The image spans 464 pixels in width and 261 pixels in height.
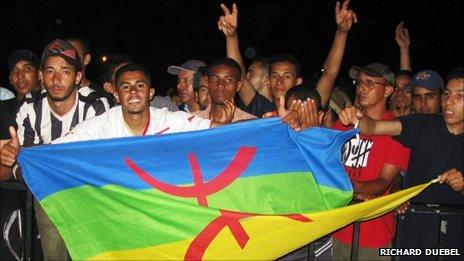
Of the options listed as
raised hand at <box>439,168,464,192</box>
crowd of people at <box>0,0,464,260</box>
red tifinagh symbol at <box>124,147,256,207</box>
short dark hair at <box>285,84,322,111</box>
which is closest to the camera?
red tifinagh symbol at <box>124,147,256,207</box>

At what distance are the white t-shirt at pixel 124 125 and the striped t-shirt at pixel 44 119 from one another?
1.16 feet

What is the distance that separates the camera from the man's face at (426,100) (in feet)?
19.1

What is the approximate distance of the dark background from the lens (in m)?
26.5

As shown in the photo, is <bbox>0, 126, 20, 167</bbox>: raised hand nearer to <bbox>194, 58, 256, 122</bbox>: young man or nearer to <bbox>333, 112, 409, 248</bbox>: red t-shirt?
<bbox>194, 58, 256, 122</bbox>: young man

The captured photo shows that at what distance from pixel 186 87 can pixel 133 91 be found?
2.18 meters

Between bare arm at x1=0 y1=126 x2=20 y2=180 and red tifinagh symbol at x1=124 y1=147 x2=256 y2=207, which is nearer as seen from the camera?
red tifinagh symbol at x1=124 y1=147 x2=256 y2=207

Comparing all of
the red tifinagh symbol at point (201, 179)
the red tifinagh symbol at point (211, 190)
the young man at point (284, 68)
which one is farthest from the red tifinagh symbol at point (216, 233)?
the young man at point (284, 68)

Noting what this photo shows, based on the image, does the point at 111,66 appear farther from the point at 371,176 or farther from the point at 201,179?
the point at 371,176

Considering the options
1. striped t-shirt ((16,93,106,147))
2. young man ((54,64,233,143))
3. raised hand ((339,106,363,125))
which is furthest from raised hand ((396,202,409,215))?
striped t-shirt ((16,93,106,147))

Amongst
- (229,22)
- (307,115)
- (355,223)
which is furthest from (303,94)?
(229,22)

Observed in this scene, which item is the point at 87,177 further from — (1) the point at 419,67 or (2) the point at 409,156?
(1) the point at 419,67

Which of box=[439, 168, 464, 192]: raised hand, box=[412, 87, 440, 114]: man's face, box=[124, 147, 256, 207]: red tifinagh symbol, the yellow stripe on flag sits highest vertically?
box=[412, 87, 440, 114]: man's face

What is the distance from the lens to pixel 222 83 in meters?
5.64

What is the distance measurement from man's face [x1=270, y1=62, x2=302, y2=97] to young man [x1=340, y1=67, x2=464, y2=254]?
1599mm
